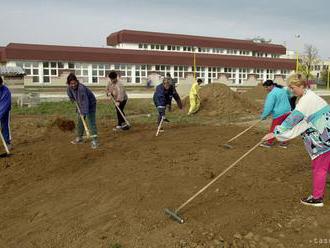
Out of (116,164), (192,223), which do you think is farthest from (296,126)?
(116,164)

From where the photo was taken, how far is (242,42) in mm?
55531

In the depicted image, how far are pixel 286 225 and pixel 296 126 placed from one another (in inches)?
46.1

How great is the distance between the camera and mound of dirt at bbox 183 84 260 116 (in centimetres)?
1593

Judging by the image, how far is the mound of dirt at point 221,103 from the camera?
627 inches

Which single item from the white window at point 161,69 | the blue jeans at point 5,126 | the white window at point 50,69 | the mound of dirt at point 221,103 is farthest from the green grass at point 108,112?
the white window at point 161,69

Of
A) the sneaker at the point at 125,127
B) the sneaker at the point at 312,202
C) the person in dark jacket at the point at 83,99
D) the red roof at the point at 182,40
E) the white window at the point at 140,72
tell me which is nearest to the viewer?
the sneaker at the point at 312,202

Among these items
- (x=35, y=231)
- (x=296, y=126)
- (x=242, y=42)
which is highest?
(x=242, y=42)

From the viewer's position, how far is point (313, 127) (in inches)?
176

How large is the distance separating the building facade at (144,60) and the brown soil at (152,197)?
3274 cm

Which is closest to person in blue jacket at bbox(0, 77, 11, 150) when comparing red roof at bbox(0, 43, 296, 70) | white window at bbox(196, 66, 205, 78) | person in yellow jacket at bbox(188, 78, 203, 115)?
person in yellow jacket at bbox(188, 78, 203, 115)

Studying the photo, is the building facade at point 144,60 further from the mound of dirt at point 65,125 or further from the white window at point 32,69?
the mound of dirt at point 65,125

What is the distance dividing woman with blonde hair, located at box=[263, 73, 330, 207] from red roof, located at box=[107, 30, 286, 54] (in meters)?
45.0

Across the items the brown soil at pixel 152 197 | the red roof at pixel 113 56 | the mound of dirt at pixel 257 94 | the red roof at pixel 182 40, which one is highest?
the red roof at pixel 182 40

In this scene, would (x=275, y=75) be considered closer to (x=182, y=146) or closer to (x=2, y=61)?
(x=2, y=61)
